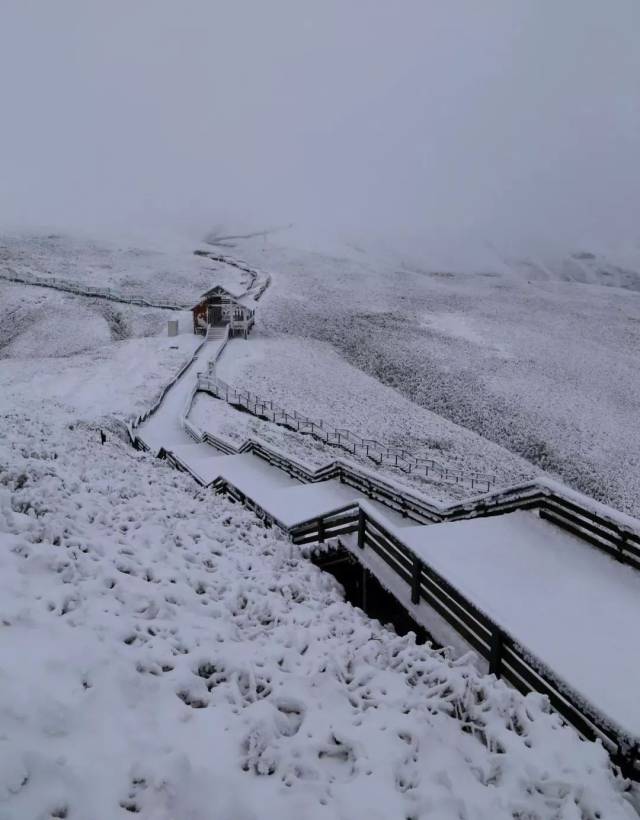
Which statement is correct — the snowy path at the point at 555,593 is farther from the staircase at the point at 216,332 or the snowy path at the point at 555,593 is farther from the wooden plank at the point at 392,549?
the staircase at the point at 216,332

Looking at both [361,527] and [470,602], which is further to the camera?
[361,527]

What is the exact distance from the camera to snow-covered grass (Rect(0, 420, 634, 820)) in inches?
147

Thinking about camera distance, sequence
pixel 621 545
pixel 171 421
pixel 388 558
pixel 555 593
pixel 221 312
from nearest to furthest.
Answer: pixel 555 593 < pixel 621 545 < pixel 388 558 < pixel 171 421 < pixel 221 312

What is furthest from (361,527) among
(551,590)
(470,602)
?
(551,590)

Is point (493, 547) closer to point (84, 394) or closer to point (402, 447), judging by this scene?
point (402, 447)

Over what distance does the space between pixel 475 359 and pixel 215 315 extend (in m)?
28.4

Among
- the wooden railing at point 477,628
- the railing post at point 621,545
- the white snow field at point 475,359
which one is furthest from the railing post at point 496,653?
the white snow field at point 475,359

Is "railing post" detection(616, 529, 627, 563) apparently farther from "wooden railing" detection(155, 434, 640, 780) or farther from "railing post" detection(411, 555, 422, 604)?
"railing post" detection(411, 555, 422, 604)

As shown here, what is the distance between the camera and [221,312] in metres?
52.7

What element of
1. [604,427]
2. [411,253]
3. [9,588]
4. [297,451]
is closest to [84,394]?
[297,451]

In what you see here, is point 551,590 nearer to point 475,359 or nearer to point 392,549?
point 392,549

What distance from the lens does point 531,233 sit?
154125 millimetres

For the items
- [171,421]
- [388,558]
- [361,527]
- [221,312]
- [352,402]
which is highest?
[361,527]

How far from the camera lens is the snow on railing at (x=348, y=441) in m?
26.0
